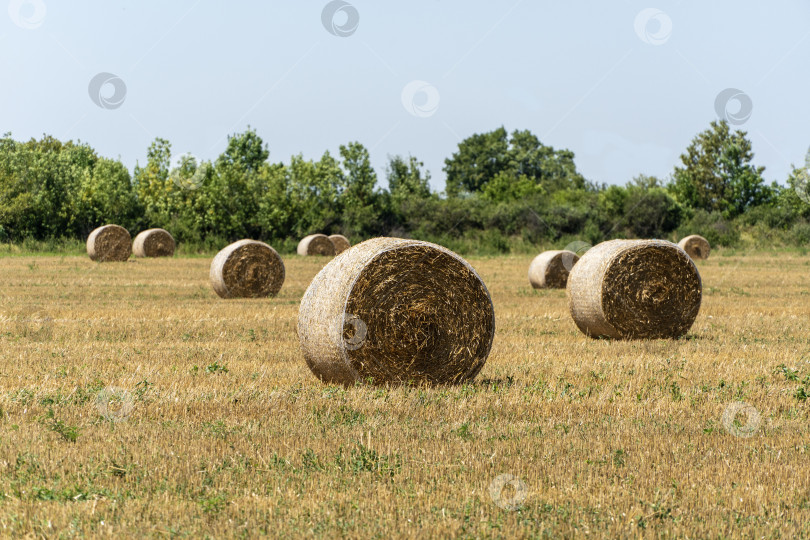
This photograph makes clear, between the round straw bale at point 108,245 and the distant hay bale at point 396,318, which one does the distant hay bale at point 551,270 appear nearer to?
the distant hay bale at point 396,318

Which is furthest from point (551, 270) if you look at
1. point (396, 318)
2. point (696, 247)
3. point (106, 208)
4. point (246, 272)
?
point (106, 208)

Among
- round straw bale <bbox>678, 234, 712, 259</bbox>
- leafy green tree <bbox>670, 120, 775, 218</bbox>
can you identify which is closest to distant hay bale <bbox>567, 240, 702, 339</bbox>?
round straw bale <bbox>678, 234, 712, 259</bbox>

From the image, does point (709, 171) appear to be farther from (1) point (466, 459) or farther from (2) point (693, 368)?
(1) point (466, 459)

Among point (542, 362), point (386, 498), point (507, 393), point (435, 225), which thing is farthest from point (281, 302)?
point (435, 225)

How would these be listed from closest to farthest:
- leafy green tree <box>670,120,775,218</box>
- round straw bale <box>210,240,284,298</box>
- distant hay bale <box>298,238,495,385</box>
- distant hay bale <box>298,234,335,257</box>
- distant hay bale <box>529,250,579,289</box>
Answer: distant hay bale <box>298,238,495,385</box>
round straw bale <box>210,240,284,298</box>
distant hay bale <box>529,250,579,289</box>
distant hay bale <box>298,234,335,257</box>
leafy green tree <box>670,120,775,218</box>

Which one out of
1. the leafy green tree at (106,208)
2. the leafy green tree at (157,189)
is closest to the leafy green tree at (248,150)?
the leafy green tree at (157,189)

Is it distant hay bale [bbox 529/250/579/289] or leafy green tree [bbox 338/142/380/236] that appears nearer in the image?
distant hay bale [bbox 529/250/579/289]

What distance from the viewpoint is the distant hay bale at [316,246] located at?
148ft

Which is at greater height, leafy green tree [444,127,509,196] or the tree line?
leafy green tree [444,127,509,196]

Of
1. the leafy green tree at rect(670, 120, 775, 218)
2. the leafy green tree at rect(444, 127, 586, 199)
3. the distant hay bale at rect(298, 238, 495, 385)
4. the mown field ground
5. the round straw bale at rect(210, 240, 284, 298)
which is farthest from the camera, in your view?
the leafy green tree at rect(444, 127, 586, 199)

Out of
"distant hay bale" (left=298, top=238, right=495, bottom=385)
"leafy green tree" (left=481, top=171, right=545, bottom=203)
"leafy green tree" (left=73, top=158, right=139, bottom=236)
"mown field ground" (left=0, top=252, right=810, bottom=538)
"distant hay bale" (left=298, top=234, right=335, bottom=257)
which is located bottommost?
"mown field ground" (left=0, top=252, right=810, bottom=538)

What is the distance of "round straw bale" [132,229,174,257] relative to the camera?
136 ft

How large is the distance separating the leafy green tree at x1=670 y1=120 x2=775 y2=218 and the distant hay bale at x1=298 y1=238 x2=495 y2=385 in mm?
67299

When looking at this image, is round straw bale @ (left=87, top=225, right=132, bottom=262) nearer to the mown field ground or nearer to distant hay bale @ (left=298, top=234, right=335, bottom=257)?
distant hay bale @ (left=298, top=234, right=335, bottom=257)
